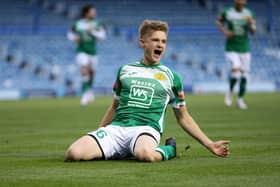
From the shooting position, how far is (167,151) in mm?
8852

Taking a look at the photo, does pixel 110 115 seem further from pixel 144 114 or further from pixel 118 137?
pixel 118 137

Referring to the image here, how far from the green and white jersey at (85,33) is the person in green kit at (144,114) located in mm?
15526

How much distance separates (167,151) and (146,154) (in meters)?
0.42

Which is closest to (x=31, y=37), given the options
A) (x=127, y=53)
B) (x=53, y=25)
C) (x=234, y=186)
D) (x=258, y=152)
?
(x=53, y=25)

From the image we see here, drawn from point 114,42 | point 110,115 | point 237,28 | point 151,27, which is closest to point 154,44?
point 151,27

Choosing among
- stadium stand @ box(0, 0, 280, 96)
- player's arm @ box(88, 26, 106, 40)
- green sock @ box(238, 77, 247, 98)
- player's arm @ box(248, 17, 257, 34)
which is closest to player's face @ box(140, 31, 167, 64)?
player's arm @ box(248, 17, 257, 34)

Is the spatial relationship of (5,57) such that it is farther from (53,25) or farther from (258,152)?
(258,152)

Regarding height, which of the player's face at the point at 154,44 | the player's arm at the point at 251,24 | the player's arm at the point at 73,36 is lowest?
the player's arm at the point at 73,36

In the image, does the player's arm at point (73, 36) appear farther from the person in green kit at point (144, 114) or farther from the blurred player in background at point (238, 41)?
the person in green kit at point (144, 114)

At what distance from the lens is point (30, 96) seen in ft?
116

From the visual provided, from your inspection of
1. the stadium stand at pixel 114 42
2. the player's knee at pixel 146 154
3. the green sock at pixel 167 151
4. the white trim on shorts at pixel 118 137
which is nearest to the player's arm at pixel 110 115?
the white trim on shorts at pixel 118 137

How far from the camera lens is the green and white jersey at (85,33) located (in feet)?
81.0

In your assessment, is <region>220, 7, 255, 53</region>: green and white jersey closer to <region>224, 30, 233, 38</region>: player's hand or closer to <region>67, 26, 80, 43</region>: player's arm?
<region>224, 30, 233, 38</region>: player's hand

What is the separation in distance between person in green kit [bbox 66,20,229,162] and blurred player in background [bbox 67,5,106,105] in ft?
49.6
